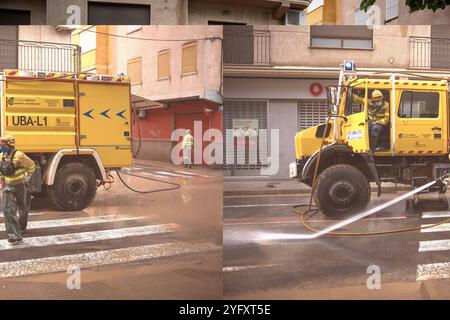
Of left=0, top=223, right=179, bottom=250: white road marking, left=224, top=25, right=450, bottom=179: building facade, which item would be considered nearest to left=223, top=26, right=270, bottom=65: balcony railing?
left=224, top=25, right=450, bottom=179: building facade

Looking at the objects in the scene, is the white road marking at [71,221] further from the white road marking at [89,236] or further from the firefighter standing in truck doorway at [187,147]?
the firefighter standing in truck doorway at [187,147]

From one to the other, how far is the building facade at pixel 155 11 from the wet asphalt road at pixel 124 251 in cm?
224

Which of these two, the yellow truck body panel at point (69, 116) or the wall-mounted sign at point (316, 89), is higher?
the wall-mounted sign at point (316, 89)

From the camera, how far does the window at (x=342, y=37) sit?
3.48 m

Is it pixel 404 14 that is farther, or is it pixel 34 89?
pixel 404 14

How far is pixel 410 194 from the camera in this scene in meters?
3.50

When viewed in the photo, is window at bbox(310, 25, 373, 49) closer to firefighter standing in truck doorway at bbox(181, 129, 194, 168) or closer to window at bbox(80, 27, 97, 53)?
firefighter standing in truck doorway at bbox(181, 129, 194, 168)

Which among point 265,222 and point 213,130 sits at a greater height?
point 213,130

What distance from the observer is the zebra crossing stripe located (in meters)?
3.47

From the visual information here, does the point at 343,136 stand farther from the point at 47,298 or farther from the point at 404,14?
the point at 404,14

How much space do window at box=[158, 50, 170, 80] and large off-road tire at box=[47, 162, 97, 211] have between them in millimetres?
770

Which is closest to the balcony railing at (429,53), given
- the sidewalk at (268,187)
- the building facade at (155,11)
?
the sidewalk at (268,187)

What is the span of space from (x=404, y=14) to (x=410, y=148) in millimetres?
2780
